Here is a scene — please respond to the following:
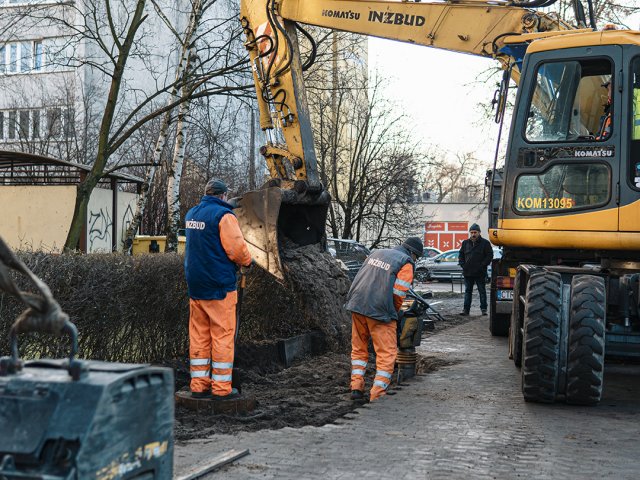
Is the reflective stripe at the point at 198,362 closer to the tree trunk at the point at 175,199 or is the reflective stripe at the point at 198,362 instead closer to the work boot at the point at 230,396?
the work boot at the point at 230,396

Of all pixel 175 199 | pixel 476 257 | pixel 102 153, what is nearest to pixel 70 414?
pixel 102 153

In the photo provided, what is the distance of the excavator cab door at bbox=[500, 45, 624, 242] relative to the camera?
28.5ft

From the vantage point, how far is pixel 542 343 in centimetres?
770

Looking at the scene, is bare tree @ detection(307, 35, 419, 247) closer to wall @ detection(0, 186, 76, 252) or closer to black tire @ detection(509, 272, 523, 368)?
wall @ detection(0, 186, 76, 252)

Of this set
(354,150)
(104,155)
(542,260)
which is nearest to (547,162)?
(542,260)

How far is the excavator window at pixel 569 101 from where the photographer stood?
892 cm

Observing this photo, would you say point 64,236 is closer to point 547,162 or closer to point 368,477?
point 547,162

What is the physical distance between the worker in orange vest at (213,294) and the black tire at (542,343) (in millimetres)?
2711

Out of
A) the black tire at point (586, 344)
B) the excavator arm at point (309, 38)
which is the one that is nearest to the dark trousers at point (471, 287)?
the excavator arm at point (309, 38)

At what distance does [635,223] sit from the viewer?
8.47m

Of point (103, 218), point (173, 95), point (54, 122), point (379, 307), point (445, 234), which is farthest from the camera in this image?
point (445, 234)

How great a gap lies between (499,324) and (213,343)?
24.3 ft

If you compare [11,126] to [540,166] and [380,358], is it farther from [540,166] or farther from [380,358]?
[540,166]

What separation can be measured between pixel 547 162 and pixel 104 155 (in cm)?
817
